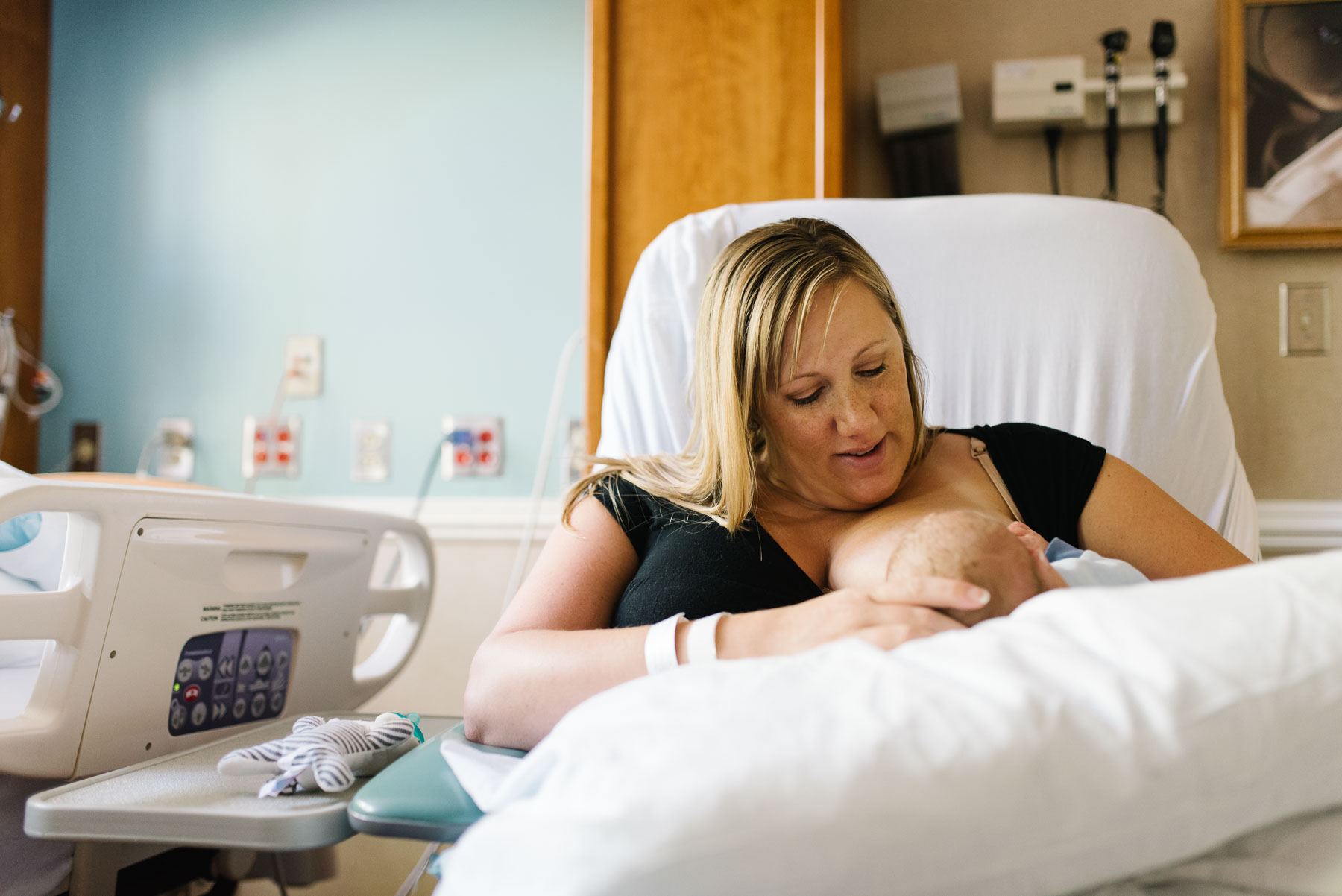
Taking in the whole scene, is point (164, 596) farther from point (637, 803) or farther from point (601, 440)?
point (637, 803)

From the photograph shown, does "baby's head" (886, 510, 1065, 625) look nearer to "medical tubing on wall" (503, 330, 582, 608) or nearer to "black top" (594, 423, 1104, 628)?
"black top" (594, 423, 1104, 628)

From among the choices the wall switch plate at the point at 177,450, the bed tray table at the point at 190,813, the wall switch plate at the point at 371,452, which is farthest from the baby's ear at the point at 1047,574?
the wall switch plate at the point at 177,450

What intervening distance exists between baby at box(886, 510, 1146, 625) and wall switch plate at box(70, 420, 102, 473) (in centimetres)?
237

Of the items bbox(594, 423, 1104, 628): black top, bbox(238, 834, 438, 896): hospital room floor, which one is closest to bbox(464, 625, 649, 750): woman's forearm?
bbox(594, 423, 1104, 628): black top

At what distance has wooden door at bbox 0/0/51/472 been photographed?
2.45 metres

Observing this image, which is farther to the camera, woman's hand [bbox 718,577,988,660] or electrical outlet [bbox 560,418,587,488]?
electrical outlet [bbox 560,418,587,488]

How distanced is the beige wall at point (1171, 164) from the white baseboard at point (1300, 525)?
0.12ft

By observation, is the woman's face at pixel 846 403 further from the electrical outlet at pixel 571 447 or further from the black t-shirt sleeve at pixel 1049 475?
the electrical outlet at pixel 571 447

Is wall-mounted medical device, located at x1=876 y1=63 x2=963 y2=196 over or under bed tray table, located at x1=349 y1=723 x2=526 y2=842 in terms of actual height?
over

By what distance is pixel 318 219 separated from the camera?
97.2 inches

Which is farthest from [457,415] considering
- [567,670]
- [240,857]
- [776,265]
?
[567,670]

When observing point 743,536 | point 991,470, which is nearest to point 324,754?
point 743,536

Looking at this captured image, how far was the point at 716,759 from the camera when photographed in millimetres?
487

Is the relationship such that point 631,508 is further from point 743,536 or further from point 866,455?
point 866,455
